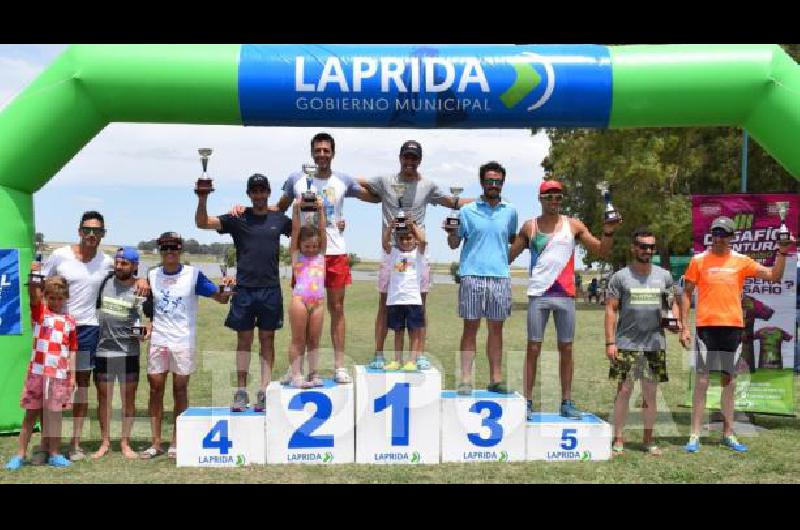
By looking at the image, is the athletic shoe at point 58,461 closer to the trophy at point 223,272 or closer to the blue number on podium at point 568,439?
the trophy at point 223,272

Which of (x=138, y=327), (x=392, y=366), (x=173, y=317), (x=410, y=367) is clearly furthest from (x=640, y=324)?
(x=138, y=327)

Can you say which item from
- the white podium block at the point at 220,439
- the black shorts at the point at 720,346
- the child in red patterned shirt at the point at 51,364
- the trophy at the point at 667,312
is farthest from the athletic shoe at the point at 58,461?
the black shorts at the point at 720,346

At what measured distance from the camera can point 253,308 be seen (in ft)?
18.6

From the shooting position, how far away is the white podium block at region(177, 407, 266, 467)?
212 inches

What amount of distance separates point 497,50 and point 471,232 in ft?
5.22

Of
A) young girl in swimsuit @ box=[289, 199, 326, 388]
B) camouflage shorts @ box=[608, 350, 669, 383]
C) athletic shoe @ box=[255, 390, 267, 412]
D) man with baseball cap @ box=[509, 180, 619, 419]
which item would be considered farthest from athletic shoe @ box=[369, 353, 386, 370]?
camouflage shorts @ box=[608, 350, 669, 383]

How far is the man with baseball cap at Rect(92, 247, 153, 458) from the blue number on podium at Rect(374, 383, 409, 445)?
197 cm

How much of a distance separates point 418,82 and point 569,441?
3.21 meters

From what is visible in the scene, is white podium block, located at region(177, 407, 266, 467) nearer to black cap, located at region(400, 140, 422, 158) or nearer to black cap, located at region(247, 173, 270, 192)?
black cap, located at region(247, 173, 270, 192)

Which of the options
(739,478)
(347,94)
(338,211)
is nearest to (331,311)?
(338,211)

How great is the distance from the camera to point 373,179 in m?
6.04

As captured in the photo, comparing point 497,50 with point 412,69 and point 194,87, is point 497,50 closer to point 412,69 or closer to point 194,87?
point 412,69

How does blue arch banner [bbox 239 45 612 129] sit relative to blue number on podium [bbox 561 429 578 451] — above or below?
above

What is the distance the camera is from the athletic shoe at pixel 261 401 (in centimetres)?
564
